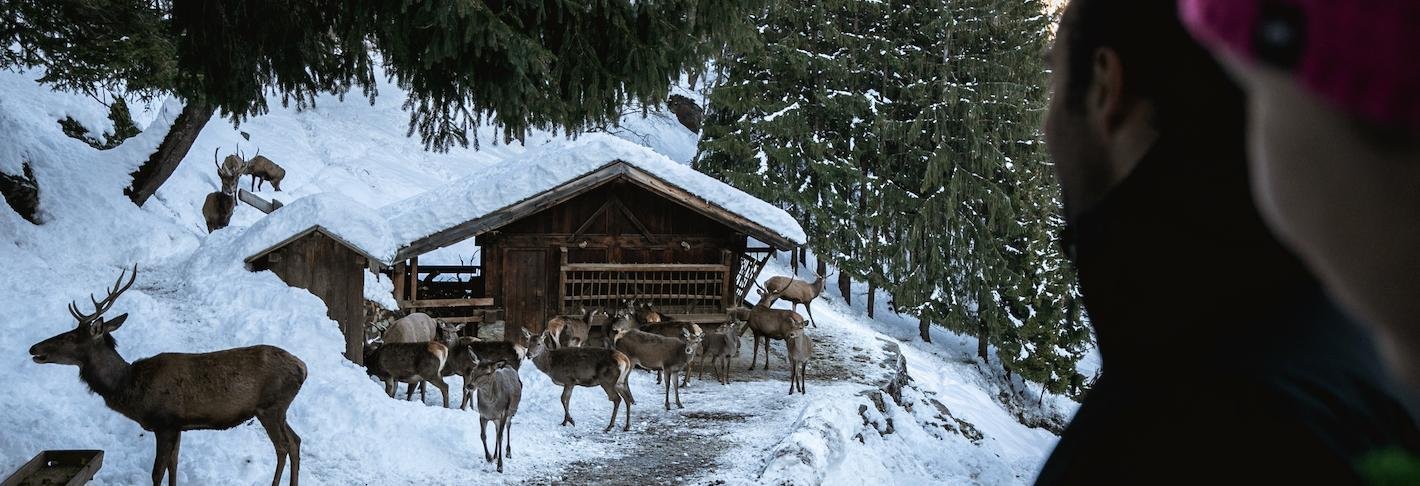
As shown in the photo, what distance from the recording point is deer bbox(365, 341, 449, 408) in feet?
41.2

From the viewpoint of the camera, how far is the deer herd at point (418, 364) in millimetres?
8422

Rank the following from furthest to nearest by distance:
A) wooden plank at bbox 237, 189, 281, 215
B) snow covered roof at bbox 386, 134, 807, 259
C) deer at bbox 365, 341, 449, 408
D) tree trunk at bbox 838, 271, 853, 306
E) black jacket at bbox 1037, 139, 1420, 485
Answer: tree trunk at bbox 838, 271, 853, 306, wooden plank at bbox 237, 189, 281, 215, snow covered roof at bbox 386, 134, 807, 259, deer at bbox 365, 341, 449, 408, black jacket at bbox 1037, 139, 1420, 485

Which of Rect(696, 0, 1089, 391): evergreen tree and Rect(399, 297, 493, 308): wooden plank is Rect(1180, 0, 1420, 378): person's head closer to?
Rect(399, 297, 493, 308): wooden plank

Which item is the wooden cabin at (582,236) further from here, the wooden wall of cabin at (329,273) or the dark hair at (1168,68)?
the dark hair at (1168,68)

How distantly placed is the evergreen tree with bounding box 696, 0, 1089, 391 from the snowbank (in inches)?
337

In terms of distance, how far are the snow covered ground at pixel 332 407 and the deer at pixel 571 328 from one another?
111 cm

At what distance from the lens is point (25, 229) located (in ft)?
47.8

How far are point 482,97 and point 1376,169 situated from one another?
7.69 meters

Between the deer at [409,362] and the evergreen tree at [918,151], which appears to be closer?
the deer at [409,362]

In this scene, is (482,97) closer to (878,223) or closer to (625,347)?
(625,347)

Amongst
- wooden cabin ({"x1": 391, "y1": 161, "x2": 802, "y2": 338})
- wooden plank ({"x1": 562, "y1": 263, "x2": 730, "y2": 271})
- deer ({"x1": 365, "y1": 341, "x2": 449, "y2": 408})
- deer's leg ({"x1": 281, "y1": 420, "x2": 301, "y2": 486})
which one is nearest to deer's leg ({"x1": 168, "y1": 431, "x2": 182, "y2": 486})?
deer's leg ({"x1": 281, "y1": 420, "x2": 301, "y2": 486})

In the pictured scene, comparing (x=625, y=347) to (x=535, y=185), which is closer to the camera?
(x=625, y=347)

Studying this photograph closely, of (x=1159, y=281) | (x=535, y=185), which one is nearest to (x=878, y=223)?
(x=535, y=185)

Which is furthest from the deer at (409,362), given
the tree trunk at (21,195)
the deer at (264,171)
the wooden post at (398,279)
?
the deer at (264,171)
